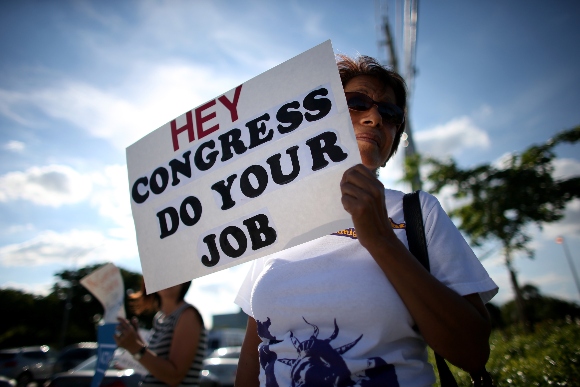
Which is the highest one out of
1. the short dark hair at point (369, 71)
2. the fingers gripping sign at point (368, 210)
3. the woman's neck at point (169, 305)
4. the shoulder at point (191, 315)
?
the short dark hair at point (369, 71)

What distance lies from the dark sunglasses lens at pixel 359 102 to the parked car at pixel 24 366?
20.1 metres

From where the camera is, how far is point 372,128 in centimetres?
150

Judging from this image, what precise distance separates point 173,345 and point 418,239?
2143 mm

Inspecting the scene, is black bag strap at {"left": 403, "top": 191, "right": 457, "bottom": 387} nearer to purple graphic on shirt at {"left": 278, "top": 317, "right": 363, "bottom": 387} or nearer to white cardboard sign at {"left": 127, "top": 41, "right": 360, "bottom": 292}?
white cardboard sign at {"left": 127, "top": 41, "right": 360, "bottom": 292}

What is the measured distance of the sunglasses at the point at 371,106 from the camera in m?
1.58

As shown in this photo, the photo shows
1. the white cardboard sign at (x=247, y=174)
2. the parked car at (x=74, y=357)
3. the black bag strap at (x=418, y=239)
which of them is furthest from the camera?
the parked car at (x=74, y=357)

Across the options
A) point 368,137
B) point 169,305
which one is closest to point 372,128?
point 368,137

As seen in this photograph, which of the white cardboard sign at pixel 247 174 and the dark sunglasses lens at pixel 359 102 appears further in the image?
the dark sunglasses lens at pixel 359 102

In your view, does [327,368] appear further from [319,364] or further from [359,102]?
[359,102]

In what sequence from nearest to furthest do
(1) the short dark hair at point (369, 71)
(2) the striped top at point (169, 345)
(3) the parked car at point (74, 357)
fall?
1. (1) the short dark hair at point (369, 71)
2. (2) the striped top at point (169, 345)
3. (3) the parked car at point (74, 357)

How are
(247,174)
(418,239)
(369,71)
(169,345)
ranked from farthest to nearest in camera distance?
1. (169,345)
2. (369,71)
3. (247,174)
4. (418,239)

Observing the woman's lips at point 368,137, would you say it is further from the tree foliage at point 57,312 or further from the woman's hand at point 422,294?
the tree foliage at point 57,312

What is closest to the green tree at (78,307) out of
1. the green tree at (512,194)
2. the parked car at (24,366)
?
the parked car at (24,366)

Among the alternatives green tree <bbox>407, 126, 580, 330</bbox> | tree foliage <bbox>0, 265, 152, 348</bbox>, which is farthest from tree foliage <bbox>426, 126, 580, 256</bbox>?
tree foliage <bbox>0, 265, 152, 348</bbox>
